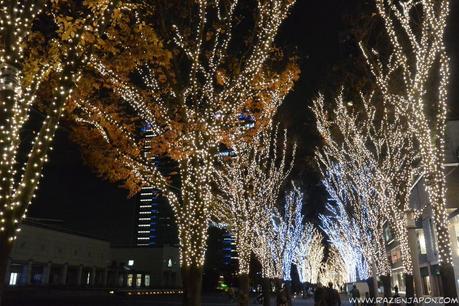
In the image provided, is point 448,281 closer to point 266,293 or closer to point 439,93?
point 439,93

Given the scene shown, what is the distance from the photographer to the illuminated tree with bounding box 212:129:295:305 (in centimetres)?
1551

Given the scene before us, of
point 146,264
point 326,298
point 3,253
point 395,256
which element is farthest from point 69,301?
point 146,264

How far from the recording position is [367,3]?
418 inches

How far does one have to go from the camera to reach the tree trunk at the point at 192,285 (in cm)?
900

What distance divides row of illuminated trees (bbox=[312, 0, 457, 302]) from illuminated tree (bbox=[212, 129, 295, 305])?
6.98 feet

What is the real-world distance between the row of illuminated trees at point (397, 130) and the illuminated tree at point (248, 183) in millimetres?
2127

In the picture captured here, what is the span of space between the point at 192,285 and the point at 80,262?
46.9m

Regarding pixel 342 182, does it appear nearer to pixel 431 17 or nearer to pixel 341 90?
pixel 341 90

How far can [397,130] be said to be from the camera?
535 inches

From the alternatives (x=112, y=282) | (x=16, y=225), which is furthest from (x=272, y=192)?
(x=112, y=282)


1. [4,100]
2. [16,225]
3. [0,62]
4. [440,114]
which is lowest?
[16,225]

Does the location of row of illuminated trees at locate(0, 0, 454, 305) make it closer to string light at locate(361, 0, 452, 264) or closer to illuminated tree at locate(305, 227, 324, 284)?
string light at locate(361, 0, 452, 264)

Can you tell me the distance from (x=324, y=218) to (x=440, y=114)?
3152 cm

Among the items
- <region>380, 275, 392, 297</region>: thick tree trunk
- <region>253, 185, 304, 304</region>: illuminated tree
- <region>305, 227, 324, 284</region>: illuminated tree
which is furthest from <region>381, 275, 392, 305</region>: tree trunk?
<region>305, 227, 324, 284</region>: illuminated tree
